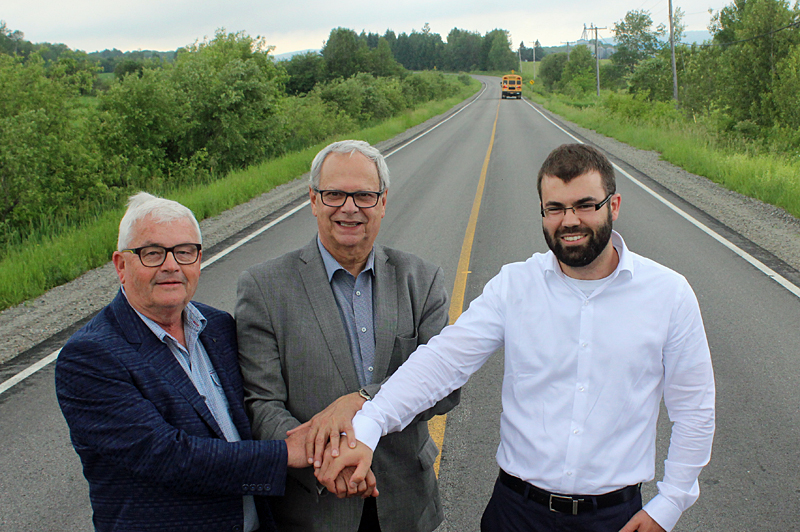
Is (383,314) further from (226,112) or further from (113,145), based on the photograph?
(226,112)

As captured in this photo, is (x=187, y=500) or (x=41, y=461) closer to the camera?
(x=187, y=500)

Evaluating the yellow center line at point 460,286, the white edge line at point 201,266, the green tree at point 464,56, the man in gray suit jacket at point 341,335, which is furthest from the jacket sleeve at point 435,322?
the green tree at point 464,56

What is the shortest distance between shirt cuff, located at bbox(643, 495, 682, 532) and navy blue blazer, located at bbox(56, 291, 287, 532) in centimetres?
119

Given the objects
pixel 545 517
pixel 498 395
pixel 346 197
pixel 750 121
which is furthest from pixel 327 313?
pixel 750 121

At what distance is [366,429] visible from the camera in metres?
2.01

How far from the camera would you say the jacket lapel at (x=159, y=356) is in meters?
1.96

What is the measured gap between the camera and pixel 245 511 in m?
2.12

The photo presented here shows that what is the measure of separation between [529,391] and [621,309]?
40 cm

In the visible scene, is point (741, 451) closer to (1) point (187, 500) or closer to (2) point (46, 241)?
(1) point (187, 500)

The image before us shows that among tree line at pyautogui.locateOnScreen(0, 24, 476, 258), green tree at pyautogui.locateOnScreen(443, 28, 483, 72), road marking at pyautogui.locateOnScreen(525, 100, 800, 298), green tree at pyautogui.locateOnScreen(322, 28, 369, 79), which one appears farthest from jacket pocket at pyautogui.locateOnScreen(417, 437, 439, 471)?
green tree at pyautogui.locateOnScreen(443, 28, 483, 72)

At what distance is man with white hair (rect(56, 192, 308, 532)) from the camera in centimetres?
186

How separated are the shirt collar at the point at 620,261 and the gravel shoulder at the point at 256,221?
5.55 meters

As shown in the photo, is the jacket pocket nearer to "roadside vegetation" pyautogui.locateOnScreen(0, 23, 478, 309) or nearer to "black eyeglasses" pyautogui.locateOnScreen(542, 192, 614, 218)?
"black eyeglasses" pyautogui.locateOnScreen(542, 192, 614, 218)

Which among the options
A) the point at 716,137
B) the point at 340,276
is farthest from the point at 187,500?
the point at 716,137
